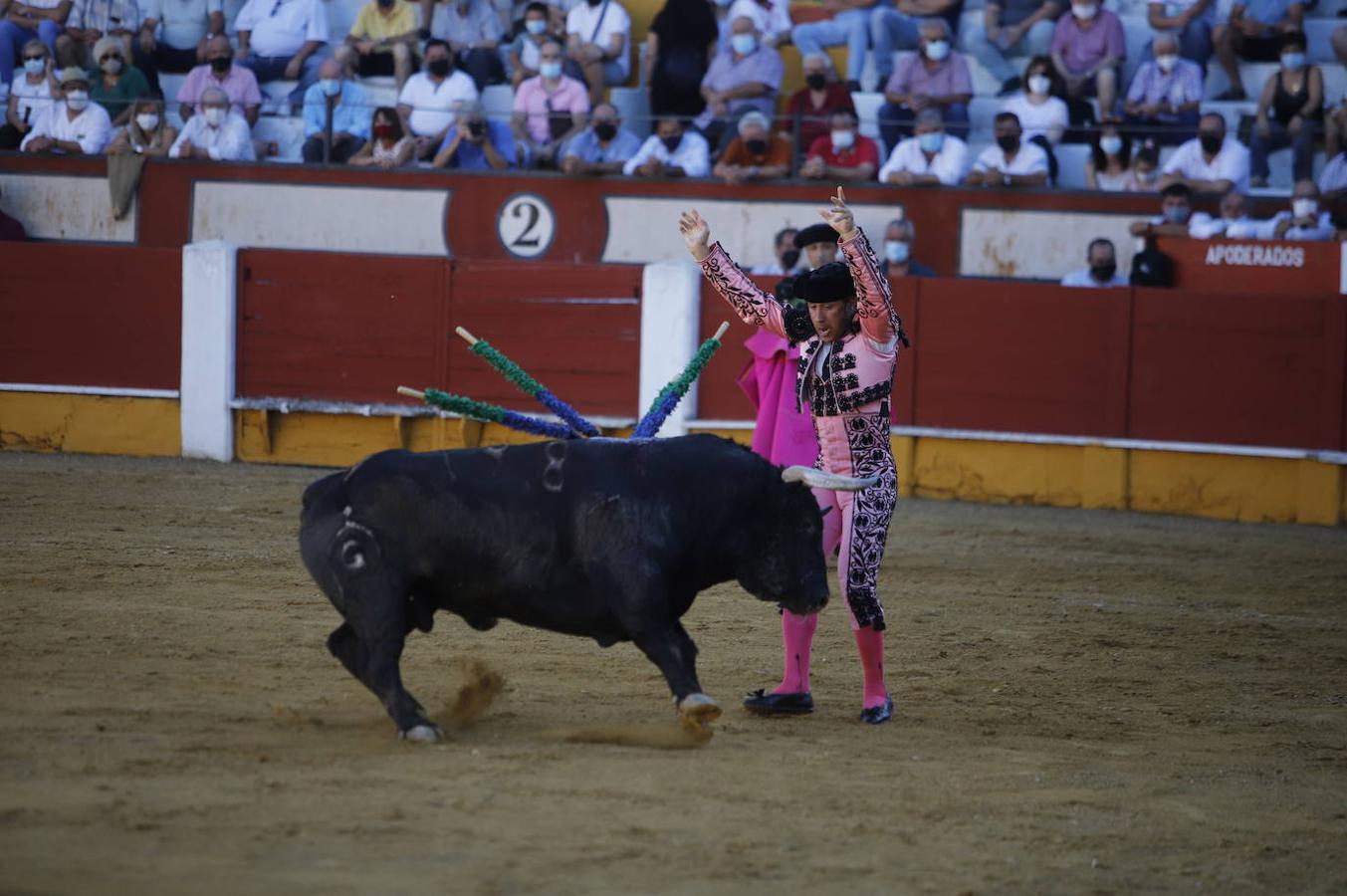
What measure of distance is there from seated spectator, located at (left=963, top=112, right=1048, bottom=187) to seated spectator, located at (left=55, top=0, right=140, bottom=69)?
5.90 meters

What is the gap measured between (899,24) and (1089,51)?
4.21 feet

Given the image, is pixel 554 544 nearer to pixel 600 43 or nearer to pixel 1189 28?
pixel 1189 28

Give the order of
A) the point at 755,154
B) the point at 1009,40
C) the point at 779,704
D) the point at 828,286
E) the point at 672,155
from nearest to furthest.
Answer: the point at 828,286, the point at 779,704, the point at 755,154, the point at 672,155, the point at 1009,40

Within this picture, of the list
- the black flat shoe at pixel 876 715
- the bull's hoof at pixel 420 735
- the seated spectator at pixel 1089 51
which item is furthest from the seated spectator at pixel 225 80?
the bull's hoof at pixel 420 735

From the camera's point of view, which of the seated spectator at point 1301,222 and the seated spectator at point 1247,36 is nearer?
the seated spectator at point 1301,222

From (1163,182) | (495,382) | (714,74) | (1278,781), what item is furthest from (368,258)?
(1278,781)

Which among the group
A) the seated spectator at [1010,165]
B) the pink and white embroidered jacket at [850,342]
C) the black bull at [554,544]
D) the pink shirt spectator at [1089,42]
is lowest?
the black bull at [554,544]

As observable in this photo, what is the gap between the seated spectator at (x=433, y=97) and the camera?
12312 millimetres

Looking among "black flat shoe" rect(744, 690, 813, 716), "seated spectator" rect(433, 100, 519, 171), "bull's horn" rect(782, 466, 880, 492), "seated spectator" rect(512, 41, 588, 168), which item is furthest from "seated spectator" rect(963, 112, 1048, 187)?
"bull's horn" rect(782, 466, 880, 492)

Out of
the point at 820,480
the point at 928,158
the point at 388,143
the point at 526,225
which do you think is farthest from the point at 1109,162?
the point at 820,480

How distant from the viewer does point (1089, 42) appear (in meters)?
11.7

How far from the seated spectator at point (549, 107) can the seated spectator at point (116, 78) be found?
8.71ft

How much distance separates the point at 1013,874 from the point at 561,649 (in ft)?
8.44

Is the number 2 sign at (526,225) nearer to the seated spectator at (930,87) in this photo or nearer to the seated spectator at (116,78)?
the seated spectator at (930,87)
